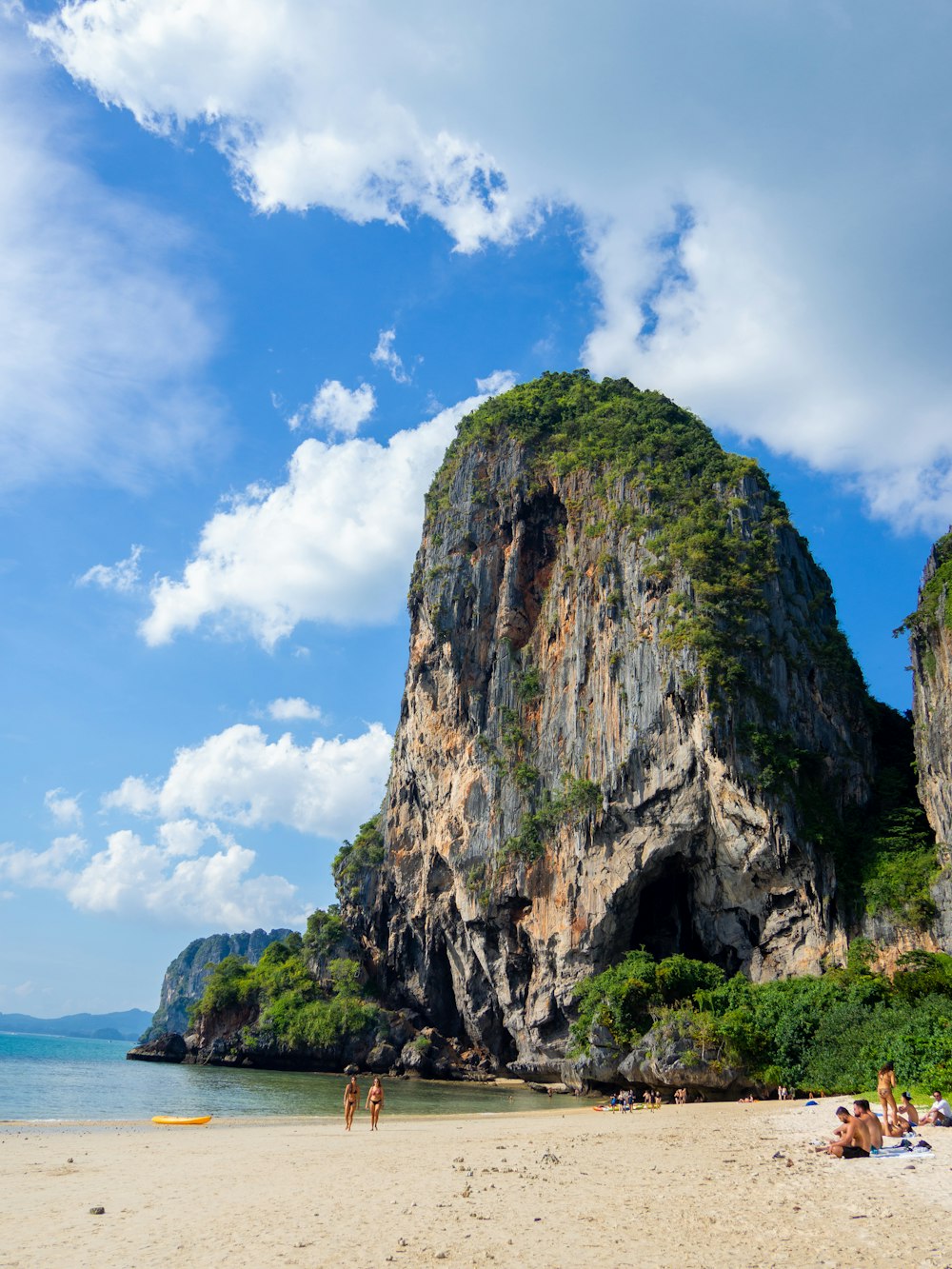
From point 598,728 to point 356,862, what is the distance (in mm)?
23207

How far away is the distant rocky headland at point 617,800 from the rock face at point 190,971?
10239 centimetres

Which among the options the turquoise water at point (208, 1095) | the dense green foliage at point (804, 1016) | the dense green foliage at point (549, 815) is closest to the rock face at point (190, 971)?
the turquoise water at point (208, 1095)

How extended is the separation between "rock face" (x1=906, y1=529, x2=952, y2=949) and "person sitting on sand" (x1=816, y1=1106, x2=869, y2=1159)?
23399 millimetres

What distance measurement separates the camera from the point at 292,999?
56094mm

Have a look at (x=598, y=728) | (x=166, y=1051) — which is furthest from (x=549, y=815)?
(x=166, y=1051)

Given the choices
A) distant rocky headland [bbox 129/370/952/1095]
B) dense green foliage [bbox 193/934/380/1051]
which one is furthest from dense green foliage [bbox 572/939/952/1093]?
dense green foliage [bbox 193/934/380/1051]

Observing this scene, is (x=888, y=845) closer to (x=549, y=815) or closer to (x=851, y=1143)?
(x=549, y=815)

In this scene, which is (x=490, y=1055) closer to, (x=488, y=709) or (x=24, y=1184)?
(x=488, y=709)

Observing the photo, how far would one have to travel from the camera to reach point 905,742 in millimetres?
44094

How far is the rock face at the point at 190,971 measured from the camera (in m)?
155

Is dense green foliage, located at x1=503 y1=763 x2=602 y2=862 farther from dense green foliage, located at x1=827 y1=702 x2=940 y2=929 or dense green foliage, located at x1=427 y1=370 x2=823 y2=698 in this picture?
dense green foliage, located at x1=827 y1=702 x2=940 y2=929

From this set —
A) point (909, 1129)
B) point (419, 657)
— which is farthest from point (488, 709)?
point (909, 1129)

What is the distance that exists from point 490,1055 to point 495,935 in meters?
8.51

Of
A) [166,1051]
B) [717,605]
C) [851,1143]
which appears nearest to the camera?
[851,1143]
